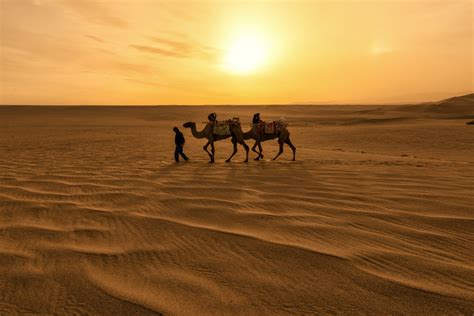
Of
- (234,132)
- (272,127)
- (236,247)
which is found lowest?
(236,247)

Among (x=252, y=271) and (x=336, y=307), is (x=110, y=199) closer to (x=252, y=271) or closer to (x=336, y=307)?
(x=252, y=271)

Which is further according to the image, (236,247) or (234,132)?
(234,132)

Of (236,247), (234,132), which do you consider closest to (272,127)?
(234,132)

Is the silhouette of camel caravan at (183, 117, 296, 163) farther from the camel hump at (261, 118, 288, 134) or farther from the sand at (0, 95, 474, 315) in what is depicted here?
the sand at (0, 95, 474, 315)

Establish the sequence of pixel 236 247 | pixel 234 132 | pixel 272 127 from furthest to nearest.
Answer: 1. pixel 272 127
2. pixel 234 132
3. pixel 236 247

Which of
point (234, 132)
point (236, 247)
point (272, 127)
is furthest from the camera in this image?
point (272, 127)

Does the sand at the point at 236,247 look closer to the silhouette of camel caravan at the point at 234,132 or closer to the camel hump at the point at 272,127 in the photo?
the silhouette of camel caravan at the point at 234,132

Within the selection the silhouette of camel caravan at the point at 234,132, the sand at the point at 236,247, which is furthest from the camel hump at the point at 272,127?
the sand at the point at 236,247

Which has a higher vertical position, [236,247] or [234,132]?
[234,132]

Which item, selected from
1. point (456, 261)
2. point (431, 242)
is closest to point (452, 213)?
point (431, 242)

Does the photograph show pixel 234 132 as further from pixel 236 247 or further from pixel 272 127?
pixel 236 247

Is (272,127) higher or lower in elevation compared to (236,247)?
higher

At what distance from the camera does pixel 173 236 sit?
287 cm

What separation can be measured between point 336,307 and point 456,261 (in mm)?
1207
